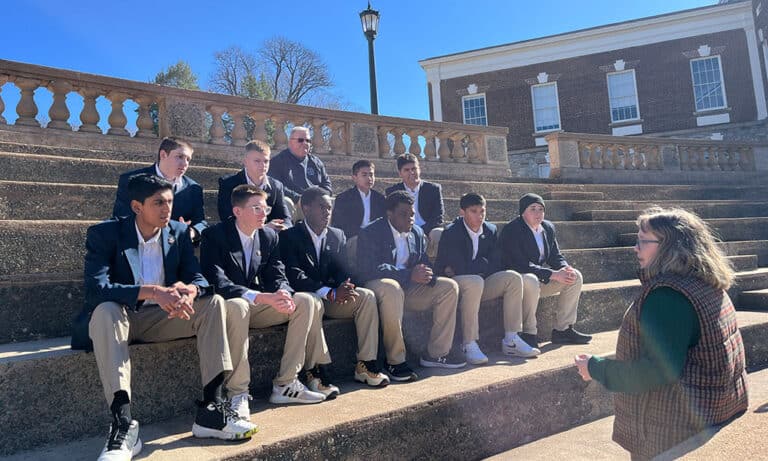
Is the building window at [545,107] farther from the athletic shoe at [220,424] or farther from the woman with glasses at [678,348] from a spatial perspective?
the athletic shoe at [220,424]

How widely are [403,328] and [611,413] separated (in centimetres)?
171

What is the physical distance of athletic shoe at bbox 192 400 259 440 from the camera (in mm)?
2586

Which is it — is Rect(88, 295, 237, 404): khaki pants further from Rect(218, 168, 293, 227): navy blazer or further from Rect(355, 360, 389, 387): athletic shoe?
Rect(218, 168, 293, 227): navy blazer

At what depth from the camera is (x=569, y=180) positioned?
36.1 ft

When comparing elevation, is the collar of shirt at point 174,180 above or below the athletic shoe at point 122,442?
above

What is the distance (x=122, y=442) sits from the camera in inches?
94.3

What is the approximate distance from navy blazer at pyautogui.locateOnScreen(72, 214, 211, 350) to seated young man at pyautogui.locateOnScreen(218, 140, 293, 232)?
107cm

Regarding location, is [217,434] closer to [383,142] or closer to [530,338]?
[530,338]

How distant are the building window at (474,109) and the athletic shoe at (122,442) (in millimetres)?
22842

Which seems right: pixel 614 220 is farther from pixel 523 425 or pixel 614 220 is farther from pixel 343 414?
pixel 343 414

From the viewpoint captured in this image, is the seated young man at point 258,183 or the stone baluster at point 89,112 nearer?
the seated young man at point 258,183

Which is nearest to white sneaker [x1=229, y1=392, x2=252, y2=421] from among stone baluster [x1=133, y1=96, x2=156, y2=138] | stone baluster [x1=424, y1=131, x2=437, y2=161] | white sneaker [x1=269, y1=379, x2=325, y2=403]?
white sneaker [x1=269, y1=379, x2=325, y2=403]

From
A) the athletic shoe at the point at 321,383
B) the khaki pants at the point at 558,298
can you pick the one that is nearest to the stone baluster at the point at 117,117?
the athletic shoe at the point at 321,383

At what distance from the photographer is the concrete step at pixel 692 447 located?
1.93 m
